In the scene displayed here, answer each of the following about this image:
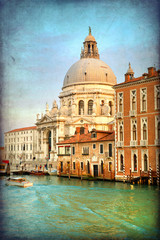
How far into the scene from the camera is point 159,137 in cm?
1978

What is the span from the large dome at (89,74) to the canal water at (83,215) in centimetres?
3248

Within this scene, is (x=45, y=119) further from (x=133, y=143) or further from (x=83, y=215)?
(x=83, y=215)

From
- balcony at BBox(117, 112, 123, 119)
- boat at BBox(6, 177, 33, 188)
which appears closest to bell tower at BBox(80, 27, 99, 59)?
balcony at BBox(117, 112, 123, 119)

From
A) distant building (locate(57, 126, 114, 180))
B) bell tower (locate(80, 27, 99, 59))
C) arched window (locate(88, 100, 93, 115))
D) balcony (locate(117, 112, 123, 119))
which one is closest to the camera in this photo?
balcony (locate(117, 112, 123, 119))

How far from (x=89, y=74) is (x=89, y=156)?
25.5 meters

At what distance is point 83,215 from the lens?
503 inches

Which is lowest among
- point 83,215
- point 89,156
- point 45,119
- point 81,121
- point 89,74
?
point 83,215

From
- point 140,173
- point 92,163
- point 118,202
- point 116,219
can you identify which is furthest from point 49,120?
point 116,219

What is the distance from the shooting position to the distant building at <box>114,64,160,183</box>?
19953mm

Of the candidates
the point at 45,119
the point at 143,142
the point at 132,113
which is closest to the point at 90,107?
the point at 45,119

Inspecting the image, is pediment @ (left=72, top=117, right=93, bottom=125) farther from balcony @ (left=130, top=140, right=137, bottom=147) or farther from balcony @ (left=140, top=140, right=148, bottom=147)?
balcony @ (left=140, top=140, right=148, bottom=147)

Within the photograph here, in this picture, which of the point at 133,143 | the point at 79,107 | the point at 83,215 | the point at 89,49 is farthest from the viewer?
the point at 89,49

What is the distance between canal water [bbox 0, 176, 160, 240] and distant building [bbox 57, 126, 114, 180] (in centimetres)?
Result: 558

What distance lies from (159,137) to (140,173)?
261 centimetres
